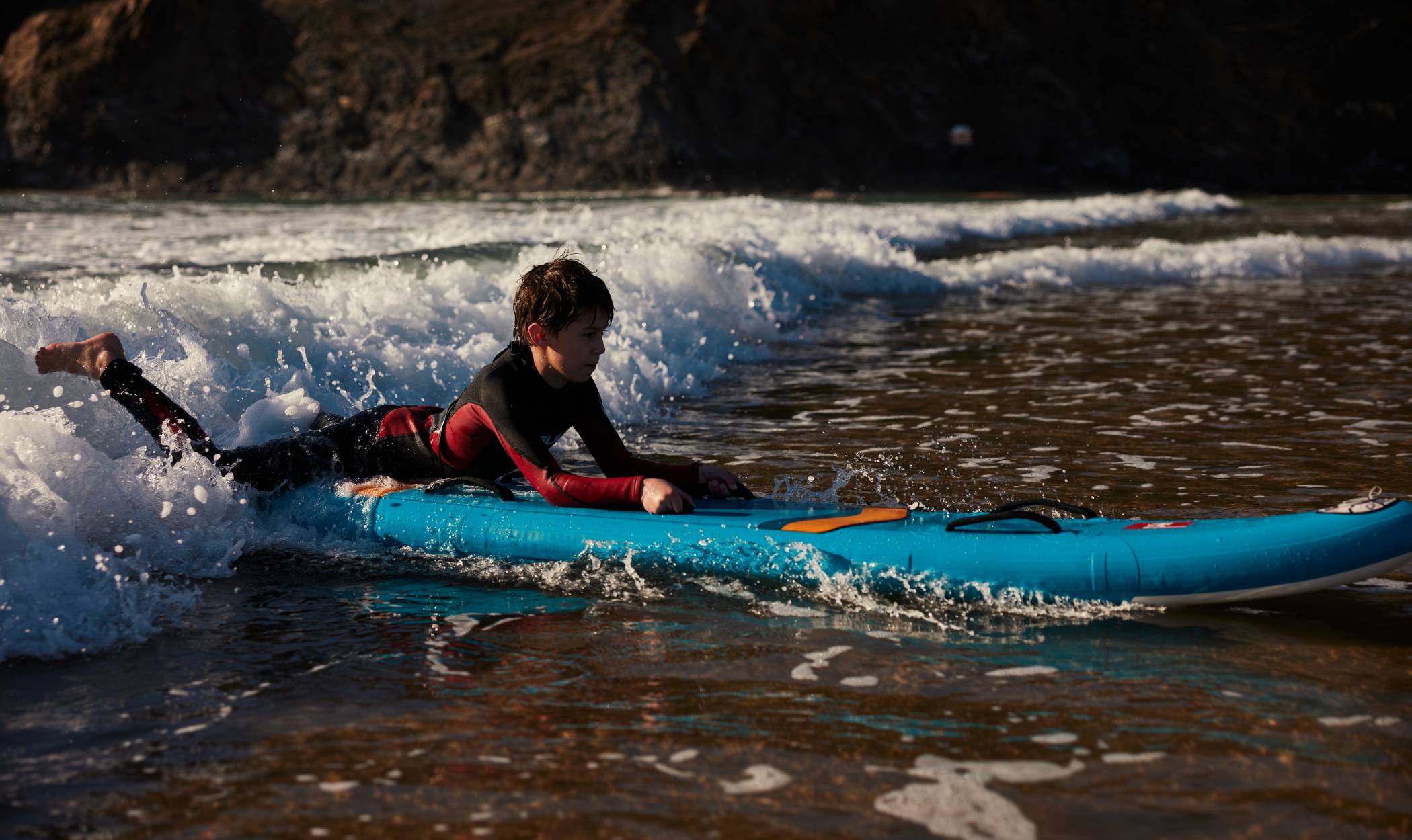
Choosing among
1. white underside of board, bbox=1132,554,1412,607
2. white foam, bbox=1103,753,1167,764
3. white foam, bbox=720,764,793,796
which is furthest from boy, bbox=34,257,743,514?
white foam, bbox=1103,753,1167,764

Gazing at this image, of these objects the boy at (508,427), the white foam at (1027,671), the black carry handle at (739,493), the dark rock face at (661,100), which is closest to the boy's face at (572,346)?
the boy at (508,427)

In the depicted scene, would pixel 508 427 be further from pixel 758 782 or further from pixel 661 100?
A: pixel 661 100

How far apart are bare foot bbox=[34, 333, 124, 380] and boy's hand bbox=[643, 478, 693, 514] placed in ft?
6.30

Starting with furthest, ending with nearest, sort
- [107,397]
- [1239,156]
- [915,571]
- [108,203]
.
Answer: [1239,156], [108,203], [107,397], [915,571]

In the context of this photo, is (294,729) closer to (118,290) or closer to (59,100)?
(118,290)

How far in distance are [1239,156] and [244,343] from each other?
35.2 meters

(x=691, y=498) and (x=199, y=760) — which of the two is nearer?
(x=199, y=760)

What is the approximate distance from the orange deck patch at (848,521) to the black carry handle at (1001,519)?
0.17 metres

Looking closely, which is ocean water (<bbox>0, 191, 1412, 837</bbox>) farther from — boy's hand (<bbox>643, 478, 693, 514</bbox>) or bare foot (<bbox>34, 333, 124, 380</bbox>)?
bare foot (<bbox>34, 333, 124, 380</bbox>)

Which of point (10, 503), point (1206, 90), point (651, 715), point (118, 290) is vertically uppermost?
point (1206, 90)

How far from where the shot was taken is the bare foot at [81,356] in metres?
4.48

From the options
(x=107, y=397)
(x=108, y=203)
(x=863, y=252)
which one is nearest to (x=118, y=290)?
(x=107, y=397)

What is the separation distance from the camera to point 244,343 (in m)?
6.28

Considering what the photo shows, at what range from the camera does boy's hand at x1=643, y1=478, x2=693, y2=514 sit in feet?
12.5
